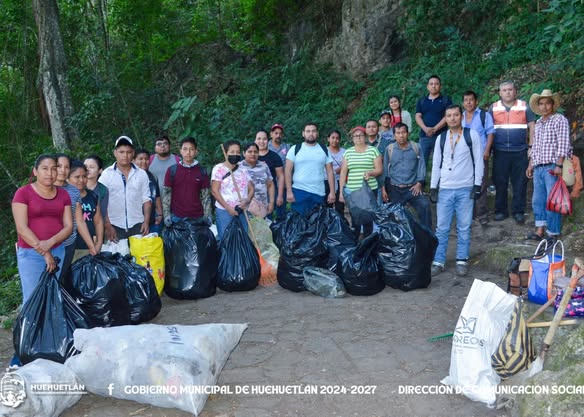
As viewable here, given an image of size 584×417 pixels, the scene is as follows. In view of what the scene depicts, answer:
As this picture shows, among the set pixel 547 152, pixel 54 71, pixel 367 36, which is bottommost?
pixel 547 152

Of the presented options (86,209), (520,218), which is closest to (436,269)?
(520,218)

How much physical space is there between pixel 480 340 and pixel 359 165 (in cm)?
326

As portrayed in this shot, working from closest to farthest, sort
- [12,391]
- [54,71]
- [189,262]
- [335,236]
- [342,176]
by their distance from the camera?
[12,391] < [189,262] < [335,236] < [342,176] < [54,71]

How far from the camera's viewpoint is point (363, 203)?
Result: 6.13 meters

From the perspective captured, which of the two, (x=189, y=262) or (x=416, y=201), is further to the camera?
(x=416, y=201)

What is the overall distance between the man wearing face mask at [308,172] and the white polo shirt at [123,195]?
175 cm

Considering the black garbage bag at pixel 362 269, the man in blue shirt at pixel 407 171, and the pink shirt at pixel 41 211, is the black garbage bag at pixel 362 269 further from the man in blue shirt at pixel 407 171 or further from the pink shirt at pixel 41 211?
the pink shirt at pixel 41 211

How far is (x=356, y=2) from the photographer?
1360 cm

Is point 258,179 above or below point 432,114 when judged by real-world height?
below

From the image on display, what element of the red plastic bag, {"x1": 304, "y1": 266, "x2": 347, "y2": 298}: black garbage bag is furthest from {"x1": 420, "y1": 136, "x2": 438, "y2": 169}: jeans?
{"x1": 304, "y1": 266, "x2": 347, "y2": 298}: black garbage bag

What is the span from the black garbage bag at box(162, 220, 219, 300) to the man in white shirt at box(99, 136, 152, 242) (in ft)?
1.20

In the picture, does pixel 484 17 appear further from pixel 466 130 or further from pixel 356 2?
pixel 466 130

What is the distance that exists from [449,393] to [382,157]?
3.50 m

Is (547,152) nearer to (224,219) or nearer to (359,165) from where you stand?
(359,165)
